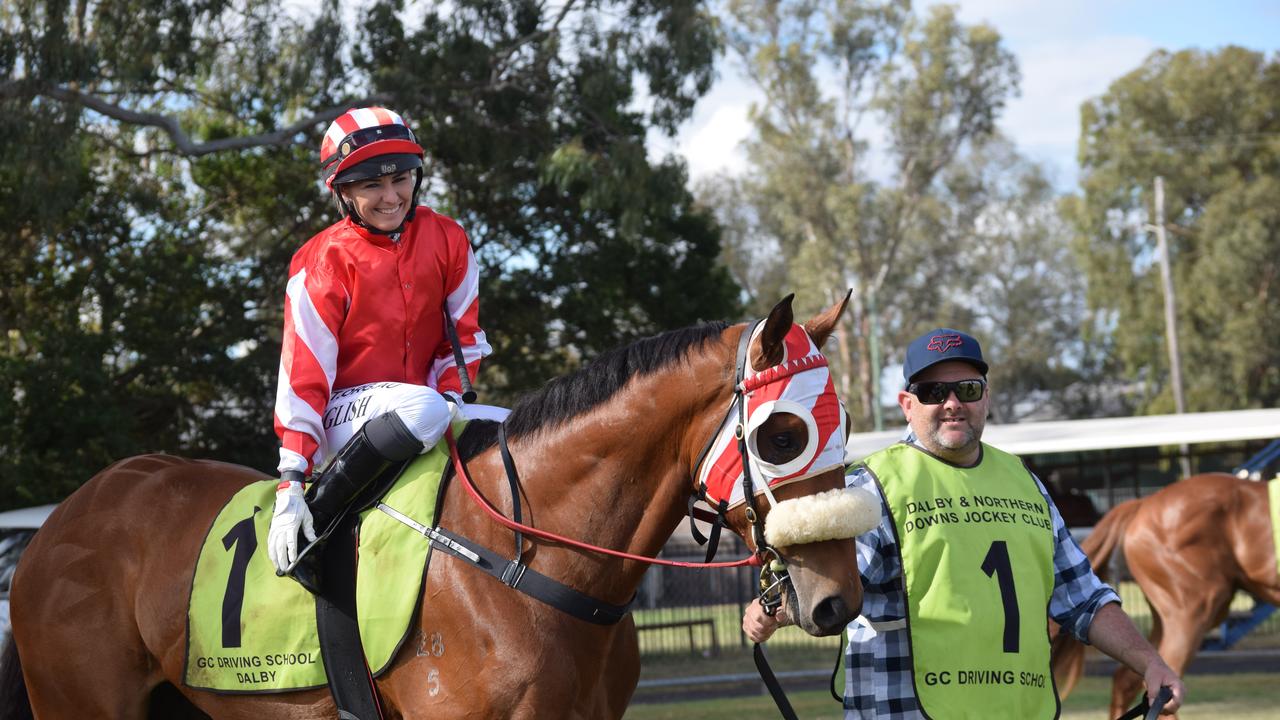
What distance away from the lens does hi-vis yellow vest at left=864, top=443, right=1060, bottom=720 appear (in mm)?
3312

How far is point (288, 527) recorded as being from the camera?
306 centimetres

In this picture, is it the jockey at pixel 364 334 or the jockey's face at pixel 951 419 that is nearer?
the jockey at pixel 364 334

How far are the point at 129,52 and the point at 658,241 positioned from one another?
7.01m

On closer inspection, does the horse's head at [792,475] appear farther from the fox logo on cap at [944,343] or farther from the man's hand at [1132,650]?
the man's hand at [1132,650]

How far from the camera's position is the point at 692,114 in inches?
584

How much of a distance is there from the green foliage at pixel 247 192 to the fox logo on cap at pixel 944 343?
33.4 ft

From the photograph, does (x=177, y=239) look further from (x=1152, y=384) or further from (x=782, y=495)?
(x=1152, y=384)

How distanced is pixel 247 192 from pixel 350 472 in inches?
535

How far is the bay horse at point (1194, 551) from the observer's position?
9000 millimetres

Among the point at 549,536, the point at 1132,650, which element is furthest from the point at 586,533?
the point at 1132,650

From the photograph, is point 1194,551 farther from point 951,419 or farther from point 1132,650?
point 951,419

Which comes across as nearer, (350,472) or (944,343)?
(350,472)

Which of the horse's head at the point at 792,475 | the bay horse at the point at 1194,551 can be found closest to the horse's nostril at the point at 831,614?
the horse's head at the point at 792,475

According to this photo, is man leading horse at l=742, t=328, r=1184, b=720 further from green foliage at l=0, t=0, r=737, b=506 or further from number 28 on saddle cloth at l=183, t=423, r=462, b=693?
green foliage at l=0, t=0, r=737, b=506
